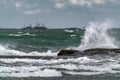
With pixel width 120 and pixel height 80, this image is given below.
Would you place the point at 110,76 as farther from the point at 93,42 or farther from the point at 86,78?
the point at 93,42

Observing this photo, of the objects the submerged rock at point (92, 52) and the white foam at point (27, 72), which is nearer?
the white foam at point (27, 72)

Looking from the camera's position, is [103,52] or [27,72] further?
[103,52]

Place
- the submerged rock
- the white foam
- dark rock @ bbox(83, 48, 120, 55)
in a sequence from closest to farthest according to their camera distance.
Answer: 1. the white foam
2. the submerged rock
3. dark rock @ bbox(83, 48, 120, 55)

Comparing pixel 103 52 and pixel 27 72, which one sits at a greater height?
pixel 103 52

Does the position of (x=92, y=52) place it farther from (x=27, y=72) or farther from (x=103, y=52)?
(x=27, y=72)

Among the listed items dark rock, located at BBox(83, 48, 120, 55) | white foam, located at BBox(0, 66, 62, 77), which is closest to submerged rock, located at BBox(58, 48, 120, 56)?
dark rock, located at BBox(83, 48, 120, 55)

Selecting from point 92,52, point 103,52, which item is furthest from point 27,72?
point 103,52

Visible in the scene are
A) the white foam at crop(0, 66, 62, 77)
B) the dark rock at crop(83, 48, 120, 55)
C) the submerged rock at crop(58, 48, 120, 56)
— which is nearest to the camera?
the white foam at crop(0, 66, 62, 77)

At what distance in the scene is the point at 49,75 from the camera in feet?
63.7

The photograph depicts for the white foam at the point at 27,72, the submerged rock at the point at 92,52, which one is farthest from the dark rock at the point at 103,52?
the white foam at the point at 27,72

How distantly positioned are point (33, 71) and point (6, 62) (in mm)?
5099

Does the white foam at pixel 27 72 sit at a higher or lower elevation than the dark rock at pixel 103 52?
lower

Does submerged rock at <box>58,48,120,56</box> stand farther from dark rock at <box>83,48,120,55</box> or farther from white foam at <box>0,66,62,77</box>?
white foam at <box>0,66,62,77</box>

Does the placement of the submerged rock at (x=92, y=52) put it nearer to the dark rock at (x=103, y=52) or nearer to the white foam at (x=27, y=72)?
the dark rock at (x=103, y=52)
